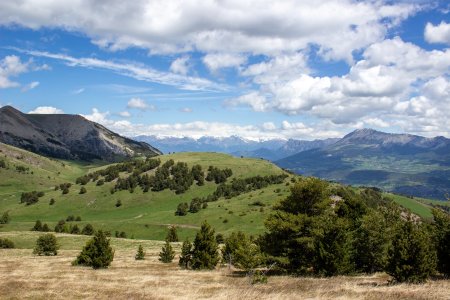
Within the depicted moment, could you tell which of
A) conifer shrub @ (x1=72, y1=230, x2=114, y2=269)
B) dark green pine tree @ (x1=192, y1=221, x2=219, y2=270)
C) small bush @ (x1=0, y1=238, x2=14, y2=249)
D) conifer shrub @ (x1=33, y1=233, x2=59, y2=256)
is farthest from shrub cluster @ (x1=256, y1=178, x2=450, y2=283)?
small bush @ (x1=0, y1=238, x2=14, y2=249)

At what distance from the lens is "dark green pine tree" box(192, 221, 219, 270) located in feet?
191

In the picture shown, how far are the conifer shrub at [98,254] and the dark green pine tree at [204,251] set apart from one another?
39.7ft

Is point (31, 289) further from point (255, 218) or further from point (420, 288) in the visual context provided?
point (255, 218)

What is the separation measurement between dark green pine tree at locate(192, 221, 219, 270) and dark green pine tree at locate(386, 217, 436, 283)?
88.8 feet

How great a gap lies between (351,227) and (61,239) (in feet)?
267

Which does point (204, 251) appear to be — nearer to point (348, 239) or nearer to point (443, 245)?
point (348, 239)

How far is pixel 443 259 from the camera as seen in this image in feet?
137

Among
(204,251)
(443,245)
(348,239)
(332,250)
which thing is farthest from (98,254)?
(443,245)

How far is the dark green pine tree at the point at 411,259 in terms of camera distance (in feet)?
119

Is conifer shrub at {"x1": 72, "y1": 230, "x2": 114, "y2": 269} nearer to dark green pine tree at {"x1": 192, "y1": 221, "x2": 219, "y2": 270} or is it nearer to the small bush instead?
dark green pine tree at {"x1": 192, "y1": 221, "x2": 219, "y2": 270}

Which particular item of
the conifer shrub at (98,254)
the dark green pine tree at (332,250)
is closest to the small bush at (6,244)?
the conifer shrub at (98,254)

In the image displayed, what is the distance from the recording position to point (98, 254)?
193 feet

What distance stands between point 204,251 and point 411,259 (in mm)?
29747

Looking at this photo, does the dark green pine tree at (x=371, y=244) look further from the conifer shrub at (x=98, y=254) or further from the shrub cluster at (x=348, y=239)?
the conifer shrub at (x=98, y=254)
